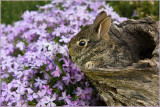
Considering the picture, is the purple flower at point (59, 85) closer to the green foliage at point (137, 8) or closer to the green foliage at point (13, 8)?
the green foliage at point (13, 8)

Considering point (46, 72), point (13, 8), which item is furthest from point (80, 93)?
point (13, 8)

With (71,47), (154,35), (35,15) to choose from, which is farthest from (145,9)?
(71,47)

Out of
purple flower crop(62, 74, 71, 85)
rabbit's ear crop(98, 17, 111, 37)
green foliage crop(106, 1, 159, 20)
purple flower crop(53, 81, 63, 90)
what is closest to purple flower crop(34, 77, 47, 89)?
purple flower crop(53, 81, 63, 90)

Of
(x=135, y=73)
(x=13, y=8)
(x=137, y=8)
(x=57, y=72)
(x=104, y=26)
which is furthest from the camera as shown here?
(x=137, y=8)

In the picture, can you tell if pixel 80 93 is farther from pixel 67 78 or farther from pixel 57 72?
pixel 57 72

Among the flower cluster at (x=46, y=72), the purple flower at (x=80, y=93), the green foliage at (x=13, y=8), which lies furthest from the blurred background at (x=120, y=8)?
the purple flower at (x=80, y=93)
